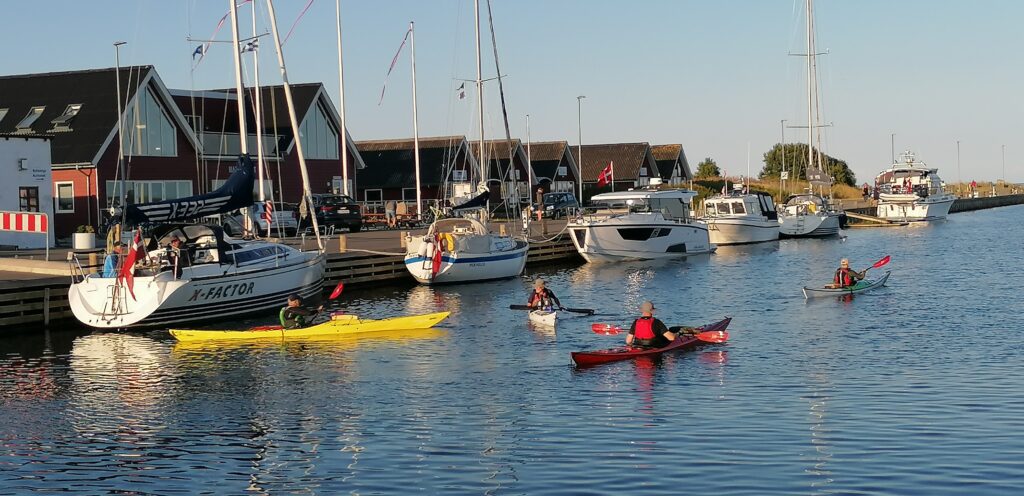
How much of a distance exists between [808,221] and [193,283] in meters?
50.6

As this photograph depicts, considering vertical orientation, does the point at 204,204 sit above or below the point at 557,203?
below

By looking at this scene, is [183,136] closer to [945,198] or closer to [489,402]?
[489,402]

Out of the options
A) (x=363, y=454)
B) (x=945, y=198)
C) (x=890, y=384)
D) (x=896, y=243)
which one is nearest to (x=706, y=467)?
(x=363, y=454)

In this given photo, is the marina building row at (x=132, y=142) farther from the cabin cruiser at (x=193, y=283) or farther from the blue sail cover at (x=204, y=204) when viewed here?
the cabin cruiser at (x=193, y=283)

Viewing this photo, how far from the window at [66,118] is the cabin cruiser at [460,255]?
20679mm

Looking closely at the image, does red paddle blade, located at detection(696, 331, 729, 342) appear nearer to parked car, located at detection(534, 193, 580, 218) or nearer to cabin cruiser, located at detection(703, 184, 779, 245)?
cabin cruiser, located at detection(703, 184, 779, 245)

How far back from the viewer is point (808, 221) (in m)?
75.4

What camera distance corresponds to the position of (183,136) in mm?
60906

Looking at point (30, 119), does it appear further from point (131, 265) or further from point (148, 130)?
point (131, 265)

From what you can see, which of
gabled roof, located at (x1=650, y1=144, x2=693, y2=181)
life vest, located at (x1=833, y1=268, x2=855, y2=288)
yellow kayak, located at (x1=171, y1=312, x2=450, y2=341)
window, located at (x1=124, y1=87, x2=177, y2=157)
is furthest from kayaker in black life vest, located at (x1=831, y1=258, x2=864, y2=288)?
gabled roof, located at (x1=650, y1=144, x2=693, y2=181)

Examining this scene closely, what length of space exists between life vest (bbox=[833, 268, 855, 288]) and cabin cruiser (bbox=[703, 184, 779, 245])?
1088 inches

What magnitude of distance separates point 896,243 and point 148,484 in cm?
5838

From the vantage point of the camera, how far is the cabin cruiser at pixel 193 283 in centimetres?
3161

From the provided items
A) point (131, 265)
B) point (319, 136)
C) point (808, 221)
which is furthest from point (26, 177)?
point (808, 221)
